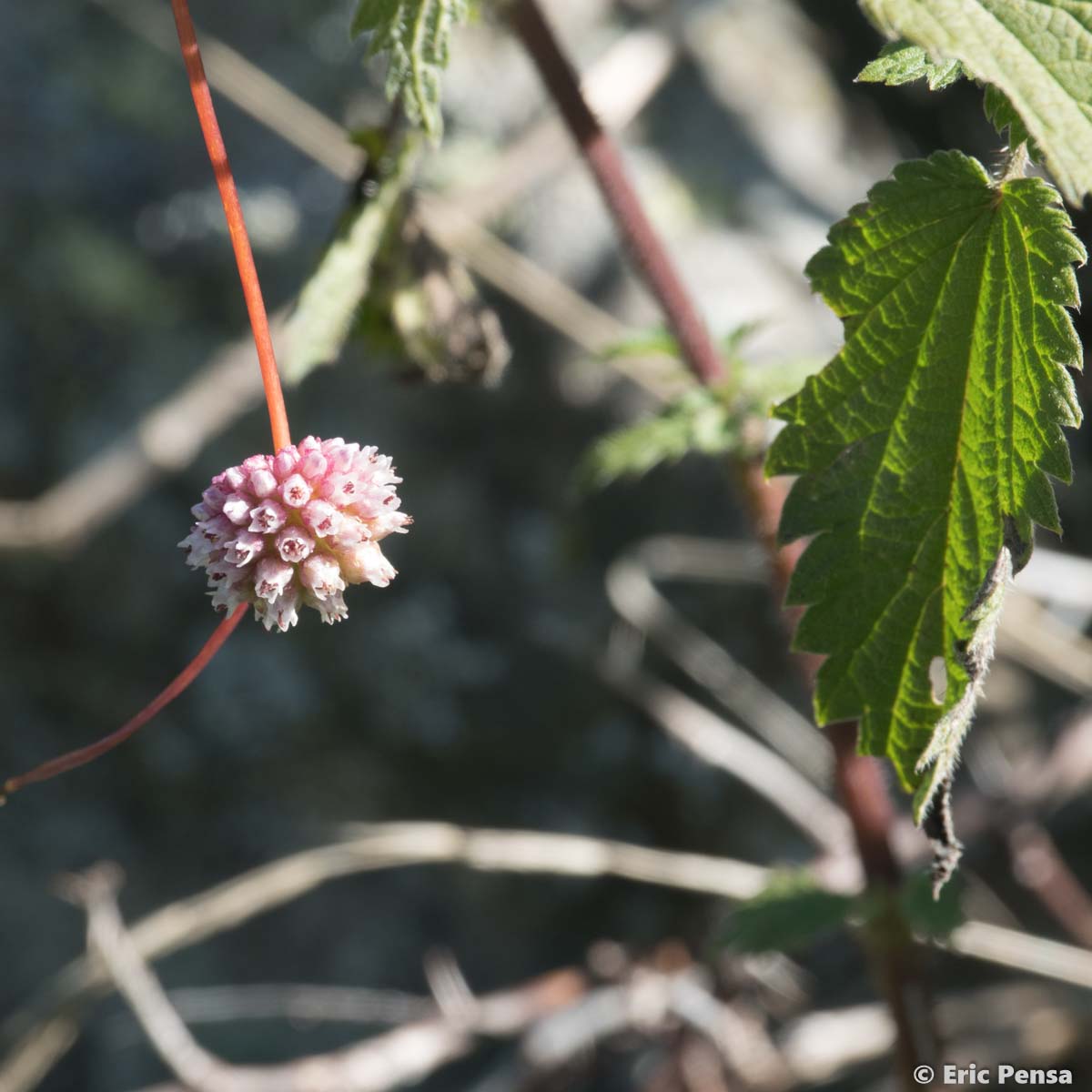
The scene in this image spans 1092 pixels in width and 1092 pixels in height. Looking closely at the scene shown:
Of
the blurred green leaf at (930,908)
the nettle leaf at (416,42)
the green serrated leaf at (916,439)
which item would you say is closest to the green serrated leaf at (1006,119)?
the green serrated leaf at (916,439)

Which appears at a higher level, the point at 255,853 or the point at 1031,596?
the point at 1031,596

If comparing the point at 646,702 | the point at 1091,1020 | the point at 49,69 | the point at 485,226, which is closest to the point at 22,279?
the point at 49,69

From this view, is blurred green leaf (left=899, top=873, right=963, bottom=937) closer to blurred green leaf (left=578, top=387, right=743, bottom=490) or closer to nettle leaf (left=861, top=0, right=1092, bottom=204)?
blurred green leaf (left=578, top=387, right=743, bottom=490)

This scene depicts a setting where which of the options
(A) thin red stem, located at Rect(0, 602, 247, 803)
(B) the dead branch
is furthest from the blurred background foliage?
(A) thin red stem, located at Rect(0, 602, 247, 803)

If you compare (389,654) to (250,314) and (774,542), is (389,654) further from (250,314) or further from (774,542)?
(250,314)

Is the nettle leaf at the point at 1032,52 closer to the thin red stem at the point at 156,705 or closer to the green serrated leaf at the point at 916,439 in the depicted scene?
the green serrated leaf at the point at 916,439

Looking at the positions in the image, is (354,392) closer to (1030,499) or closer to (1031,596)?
(1031,596)
